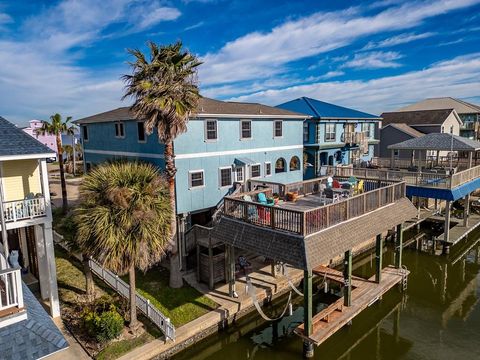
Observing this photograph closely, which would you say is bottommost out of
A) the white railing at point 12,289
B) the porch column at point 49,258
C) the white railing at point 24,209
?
the porch column at point 49,258

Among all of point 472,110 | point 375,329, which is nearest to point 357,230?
point 375,329

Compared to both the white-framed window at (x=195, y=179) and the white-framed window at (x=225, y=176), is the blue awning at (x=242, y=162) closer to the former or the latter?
the white-framed window at (x=225, y=176)

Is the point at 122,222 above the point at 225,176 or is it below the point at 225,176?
below

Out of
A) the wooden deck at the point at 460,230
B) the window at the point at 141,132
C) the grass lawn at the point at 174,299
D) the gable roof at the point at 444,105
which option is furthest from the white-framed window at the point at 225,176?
the gable roof at the point at 444,105

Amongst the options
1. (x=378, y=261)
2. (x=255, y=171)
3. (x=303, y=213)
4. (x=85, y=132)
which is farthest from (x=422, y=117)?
(x=303, y=213)

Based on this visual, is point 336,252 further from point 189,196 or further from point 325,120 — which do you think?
point 325,120

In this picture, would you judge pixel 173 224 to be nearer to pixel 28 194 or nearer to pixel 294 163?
pixel 28 194

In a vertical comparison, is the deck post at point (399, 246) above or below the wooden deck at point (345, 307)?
above

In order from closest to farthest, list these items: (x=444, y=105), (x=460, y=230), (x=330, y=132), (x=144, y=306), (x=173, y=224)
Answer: (x=144, y=306) → (x=173, y=224) → (x=460, y=230) → (x=330, y=132) → (x=444, y=105)
